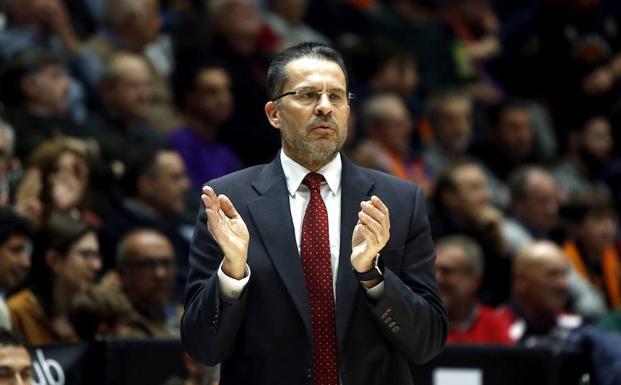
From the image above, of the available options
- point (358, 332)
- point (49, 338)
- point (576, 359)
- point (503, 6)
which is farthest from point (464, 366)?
point (503, 6)

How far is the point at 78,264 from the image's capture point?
6617 mm

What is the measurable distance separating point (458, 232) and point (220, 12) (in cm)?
243

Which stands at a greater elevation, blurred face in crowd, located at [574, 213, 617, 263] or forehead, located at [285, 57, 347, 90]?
forehead, located at [285, 57, 347, 90]

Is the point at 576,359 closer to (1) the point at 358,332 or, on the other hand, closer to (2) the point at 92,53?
(1) the point at 358,332

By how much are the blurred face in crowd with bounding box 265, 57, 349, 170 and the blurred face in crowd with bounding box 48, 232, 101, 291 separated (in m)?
3.00

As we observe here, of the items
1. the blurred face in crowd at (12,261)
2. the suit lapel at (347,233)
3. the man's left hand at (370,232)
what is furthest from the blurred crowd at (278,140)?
the man's left hand at (370,232)

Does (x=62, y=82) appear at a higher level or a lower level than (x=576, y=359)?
higher

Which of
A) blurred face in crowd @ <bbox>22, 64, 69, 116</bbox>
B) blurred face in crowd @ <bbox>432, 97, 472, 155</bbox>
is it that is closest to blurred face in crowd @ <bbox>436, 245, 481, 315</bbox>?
blurred face in crowd @ <bbox>22, 64, 69, 116</bbox>

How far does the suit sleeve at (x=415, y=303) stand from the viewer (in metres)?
3.58

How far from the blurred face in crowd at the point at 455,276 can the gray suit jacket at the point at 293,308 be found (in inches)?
138

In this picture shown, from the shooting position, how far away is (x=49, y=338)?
6254mm

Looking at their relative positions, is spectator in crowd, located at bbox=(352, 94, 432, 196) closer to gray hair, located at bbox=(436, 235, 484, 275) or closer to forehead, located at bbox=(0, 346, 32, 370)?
gray hair, located at bbox=(436, 235, 484, 275)

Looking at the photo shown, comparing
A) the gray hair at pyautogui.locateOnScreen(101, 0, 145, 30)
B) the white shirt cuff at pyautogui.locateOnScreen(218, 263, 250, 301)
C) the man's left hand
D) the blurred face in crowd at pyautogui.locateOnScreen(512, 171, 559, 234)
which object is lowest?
the blurred face in crowd at pyautogui.locateOnScreen(512, 171, 559, 234)

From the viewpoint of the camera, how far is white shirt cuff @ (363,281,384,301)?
11.7ft
